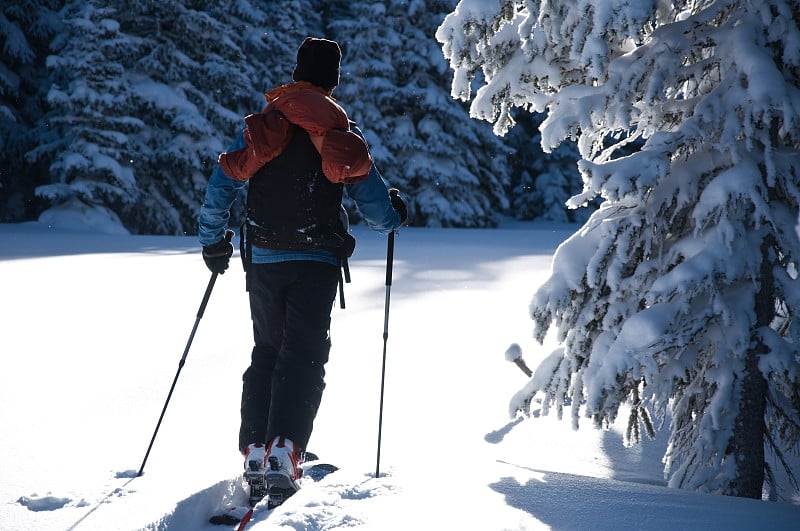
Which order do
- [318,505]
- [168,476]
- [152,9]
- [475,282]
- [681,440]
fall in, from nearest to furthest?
1. [318,505]
2. [168,476]
3. [681,440]
4. [475,282]
5. [152,9]

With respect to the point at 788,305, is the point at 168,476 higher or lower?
lower

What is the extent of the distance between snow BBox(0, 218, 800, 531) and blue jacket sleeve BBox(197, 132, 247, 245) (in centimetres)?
112

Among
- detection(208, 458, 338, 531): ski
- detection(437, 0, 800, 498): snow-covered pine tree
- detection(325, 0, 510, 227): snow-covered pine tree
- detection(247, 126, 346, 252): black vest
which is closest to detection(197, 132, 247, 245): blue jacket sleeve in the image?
detection(247, 126, 346, 252): black vest

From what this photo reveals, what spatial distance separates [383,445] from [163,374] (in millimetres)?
1872

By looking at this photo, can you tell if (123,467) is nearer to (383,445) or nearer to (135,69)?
(383,445)

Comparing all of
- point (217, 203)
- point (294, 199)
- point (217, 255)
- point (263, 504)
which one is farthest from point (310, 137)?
point (263, 504)

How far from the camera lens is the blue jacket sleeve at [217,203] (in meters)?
3.30

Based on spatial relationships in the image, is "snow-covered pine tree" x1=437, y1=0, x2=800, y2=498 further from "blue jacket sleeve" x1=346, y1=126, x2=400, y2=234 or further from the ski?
the ski

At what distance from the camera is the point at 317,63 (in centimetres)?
330

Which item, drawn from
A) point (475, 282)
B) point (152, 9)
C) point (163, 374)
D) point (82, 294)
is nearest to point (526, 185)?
point (152, 9)

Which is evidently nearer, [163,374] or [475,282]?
[163,374]

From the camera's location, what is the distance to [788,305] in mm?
3232

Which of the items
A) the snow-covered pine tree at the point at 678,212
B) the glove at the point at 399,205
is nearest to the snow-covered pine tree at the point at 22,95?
the glove at the point at 399,205

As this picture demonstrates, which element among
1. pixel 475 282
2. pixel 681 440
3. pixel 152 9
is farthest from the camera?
pixel 152 9
